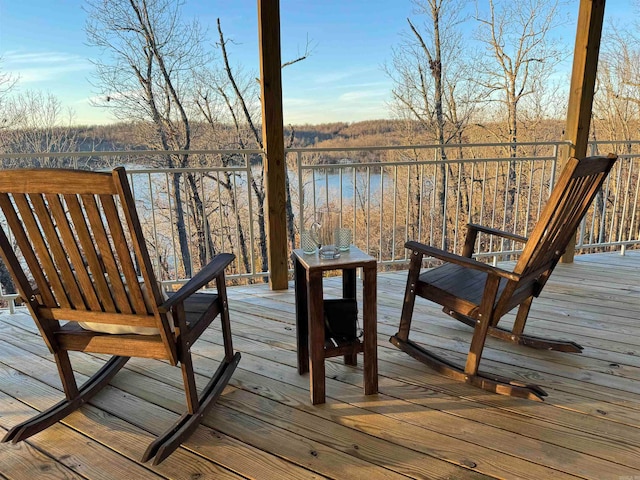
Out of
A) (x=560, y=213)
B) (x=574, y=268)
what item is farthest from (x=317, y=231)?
(x=574, y=268)

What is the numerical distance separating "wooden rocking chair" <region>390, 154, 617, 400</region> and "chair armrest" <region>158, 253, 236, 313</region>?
90 centimetres

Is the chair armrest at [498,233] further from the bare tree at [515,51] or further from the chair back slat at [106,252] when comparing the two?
the bare tree at [515,51]

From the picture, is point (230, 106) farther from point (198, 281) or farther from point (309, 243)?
point (198, 281)

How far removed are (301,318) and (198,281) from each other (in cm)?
61

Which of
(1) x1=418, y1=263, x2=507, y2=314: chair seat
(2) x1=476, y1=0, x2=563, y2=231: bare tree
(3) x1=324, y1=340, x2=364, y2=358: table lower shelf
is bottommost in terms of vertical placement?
(3) x1=324, y1=340, x2=364, y2=358: table lower shelf

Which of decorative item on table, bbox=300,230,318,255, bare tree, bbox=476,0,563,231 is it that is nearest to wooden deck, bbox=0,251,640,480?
decorative item on table, bbox=300,230,318,255

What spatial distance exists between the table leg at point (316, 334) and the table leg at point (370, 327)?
0.62 feet

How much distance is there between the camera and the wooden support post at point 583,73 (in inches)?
128

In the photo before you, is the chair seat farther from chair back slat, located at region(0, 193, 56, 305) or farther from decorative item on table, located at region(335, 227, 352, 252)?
chair back slat, located at region(0, 193, 56, 305)

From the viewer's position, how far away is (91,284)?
1.48 m

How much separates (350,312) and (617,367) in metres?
1.39

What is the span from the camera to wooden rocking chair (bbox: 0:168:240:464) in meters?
1.28

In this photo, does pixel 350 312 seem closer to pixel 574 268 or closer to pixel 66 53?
pixel 574 268

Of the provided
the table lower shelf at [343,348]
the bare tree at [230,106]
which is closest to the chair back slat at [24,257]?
the table lower shelf at [343,348]
